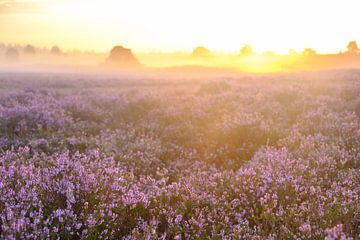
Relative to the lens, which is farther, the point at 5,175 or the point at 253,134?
the point at 253,134

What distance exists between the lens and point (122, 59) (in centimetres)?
7838

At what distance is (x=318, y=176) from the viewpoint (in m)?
4.02

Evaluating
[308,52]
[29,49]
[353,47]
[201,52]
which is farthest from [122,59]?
[29,49]

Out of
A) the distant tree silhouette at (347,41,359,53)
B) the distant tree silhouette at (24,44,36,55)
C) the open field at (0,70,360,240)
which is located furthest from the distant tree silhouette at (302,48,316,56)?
the distant tree silhouette at (24,44,36,55)

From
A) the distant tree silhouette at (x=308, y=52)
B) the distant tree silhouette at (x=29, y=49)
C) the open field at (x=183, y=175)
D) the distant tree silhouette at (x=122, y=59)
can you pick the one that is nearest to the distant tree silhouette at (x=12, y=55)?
the distant tree silhouette at (x=29, y=49)

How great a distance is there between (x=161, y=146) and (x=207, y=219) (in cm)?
300

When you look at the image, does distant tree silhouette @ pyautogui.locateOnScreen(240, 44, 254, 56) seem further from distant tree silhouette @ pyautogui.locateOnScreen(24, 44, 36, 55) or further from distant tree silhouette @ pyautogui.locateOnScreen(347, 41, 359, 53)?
distant tree silhouette @ pyautogui.locateOnScreen(24, 44, 36, 55)

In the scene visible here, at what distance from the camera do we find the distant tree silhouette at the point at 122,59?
78062 millimetres

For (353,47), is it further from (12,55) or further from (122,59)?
(12,55)

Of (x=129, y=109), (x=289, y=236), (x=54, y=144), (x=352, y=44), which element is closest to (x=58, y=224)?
(x=289, y=236)

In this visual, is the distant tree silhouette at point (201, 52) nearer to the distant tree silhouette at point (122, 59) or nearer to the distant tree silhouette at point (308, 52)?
the distant tree silhouette at point (122, 59)

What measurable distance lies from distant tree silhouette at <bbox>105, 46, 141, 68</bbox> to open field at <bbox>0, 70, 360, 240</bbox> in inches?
2806

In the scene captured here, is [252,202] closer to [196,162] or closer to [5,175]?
[196,162]

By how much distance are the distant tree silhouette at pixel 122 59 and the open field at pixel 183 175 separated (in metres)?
71.3
